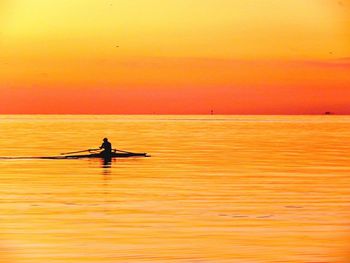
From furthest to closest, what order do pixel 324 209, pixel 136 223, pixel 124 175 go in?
pixel 124 175 → pixel 324 209 → pixel 136 223

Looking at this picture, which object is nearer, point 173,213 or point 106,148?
point 173,213

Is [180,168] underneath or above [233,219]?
above

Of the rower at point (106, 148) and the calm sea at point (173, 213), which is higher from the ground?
the rower at point (106, 148)

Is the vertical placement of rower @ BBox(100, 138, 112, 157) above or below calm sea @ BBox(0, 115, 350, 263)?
above

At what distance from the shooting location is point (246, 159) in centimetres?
7462

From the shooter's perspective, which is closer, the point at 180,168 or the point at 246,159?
the point at 180,168

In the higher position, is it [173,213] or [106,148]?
[106,148]

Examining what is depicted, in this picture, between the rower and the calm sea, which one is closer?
the calm sea

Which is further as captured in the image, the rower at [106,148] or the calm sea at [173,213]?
the rower at [106,148]

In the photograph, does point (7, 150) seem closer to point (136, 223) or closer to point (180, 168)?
point (180, 168)

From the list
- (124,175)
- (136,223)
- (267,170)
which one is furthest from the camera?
(267,170)

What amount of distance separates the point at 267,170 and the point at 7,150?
3390 cm

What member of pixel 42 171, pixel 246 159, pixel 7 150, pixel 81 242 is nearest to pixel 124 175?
pixel 42 171

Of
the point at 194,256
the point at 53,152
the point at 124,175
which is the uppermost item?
the point at 53,152
